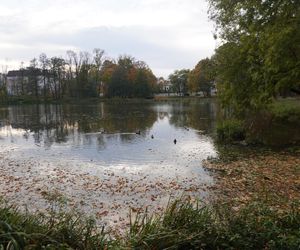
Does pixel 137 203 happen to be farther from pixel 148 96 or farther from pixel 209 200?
pixel 148 96

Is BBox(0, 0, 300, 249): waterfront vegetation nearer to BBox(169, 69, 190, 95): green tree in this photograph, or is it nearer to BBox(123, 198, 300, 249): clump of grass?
BBox(123, 198, 300, 249): clump of grass

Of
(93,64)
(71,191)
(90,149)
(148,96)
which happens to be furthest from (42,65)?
(71,191)

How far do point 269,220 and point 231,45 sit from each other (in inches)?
691

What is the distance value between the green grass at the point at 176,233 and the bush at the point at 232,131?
19.0 m

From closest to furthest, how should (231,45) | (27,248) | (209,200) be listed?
(27,248) → (209,200) → (231,45)

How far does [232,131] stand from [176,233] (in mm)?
20202

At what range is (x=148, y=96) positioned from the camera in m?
109

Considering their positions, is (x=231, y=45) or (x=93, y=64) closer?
(x=231, y=45)

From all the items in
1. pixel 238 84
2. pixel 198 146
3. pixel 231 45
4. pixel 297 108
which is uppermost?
pixel 231 45

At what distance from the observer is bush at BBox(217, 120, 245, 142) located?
26.1m

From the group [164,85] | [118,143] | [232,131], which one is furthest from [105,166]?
[164,85]

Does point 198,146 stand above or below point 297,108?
below

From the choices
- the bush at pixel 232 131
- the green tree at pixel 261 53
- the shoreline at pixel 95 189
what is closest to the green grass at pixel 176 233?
the shoreline at pixel 95 189

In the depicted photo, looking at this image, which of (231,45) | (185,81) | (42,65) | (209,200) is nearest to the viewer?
(209,200)
